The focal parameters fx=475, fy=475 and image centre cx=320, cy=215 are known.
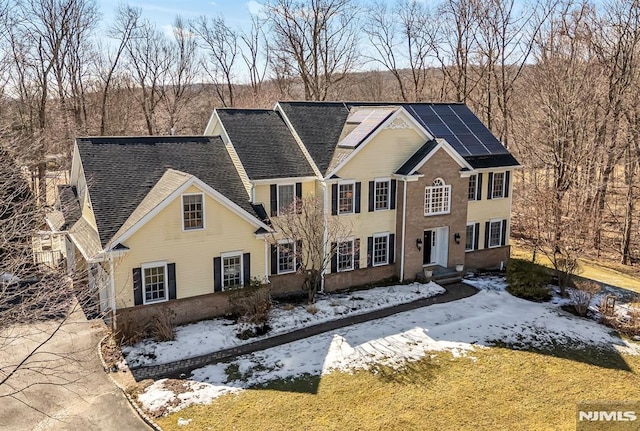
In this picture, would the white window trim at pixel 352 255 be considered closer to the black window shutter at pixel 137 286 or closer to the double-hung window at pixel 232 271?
the double-hung window at pixel 232 271

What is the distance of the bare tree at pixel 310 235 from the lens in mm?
22250

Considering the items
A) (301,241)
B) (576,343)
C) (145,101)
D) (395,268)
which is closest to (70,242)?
(301,241)

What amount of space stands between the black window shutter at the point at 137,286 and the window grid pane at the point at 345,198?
981 cm

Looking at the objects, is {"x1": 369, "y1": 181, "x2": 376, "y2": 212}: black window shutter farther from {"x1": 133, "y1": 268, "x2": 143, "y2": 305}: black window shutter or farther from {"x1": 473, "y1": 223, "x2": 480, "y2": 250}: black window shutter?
{"x1": 133, "y1": 268, "x2": 143, "y2": 305}: black window shutter

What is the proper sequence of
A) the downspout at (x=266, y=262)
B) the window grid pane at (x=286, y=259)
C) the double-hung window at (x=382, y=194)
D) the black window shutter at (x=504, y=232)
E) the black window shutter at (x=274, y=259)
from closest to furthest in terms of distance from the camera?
the downspout at (x=266, y=262) < the black window shutter at (x=274, y=259) < the window grid pane at (x=286, y=259) < the double-hung window at (x=382, y=194) < the black window shutter at (x=504, y=232)

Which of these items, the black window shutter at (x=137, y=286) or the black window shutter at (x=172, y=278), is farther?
the black window shutter at (x=172, y=278)

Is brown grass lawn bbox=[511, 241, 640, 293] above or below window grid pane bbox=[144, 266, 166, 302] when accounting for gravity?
below

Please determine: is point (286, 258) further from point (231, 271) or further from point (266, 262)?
point (231, 271)

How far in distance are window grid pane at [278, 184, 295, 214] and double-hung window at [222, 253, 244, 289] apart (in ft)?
11.1

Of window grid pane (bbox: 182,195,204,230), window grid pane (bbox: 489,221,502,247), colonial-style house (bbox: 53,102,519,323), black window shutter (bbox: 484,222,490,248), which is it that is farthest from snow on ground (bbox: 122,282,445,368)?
window grid pane (bbox: 489,221,502,247)

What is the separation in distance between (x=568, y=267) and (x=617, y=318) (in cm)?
349

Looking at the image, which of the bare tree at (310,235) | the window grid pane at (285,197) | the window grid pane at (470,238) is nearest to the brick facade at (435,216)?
the window grid pane at (470,238)

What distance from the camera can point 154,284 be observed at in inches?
756

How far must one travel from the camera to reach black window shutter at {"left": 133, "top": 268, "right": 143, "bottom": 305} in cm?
1867
